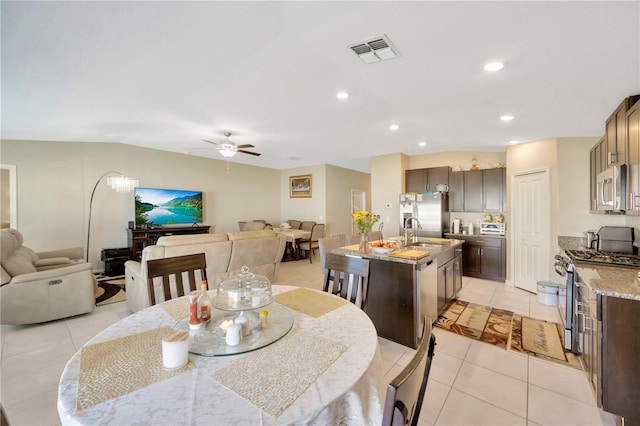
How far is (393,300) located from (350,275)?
0.96 m

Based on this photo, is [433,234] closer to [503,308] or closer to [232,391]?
[503,308]

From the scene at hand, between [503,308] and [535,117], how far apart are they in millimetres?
2493

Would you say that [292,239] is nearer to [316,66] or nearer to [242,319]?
[316,66]

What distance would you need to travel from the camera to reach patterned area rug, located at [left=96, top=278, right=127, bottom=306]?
369cm

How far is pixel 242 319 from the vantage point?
1.26 meters

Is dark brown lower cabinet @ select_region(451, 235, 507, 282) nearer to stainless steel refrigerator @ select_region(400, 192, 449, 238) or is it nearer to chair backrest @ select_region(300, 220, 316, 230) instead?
stainless steel refrigerator @ select_region(400, 192, 449, 238)

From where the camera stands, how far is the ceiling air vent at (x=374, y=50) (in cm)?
181

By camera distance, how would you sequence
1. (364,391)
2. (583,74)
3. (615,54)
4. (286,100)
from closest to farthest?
(364,391), (615,54), (583,74), (286,100)

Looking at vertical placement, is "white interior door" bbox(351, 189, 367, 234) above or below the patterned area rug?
above

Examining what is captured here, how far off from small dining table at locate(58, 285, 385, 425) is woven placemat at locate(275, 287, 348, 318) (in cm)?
24

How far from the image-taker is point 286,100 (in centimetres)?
297

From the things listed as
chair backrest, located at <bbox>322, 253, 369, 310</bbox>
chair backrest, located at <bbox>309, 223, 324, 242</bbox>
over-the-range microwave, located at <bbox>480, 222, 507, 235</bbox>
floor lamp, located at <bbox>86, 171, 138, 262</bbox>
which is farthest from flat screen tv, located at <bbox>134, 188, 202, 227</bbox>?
over-the-range microwave, located at <bbox>480, 222, 507, 235</bbox>

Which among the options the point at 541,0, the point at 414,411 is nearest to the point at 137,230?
the point at 414,411

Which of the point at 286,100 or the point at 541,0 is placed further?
the point at 286,100
